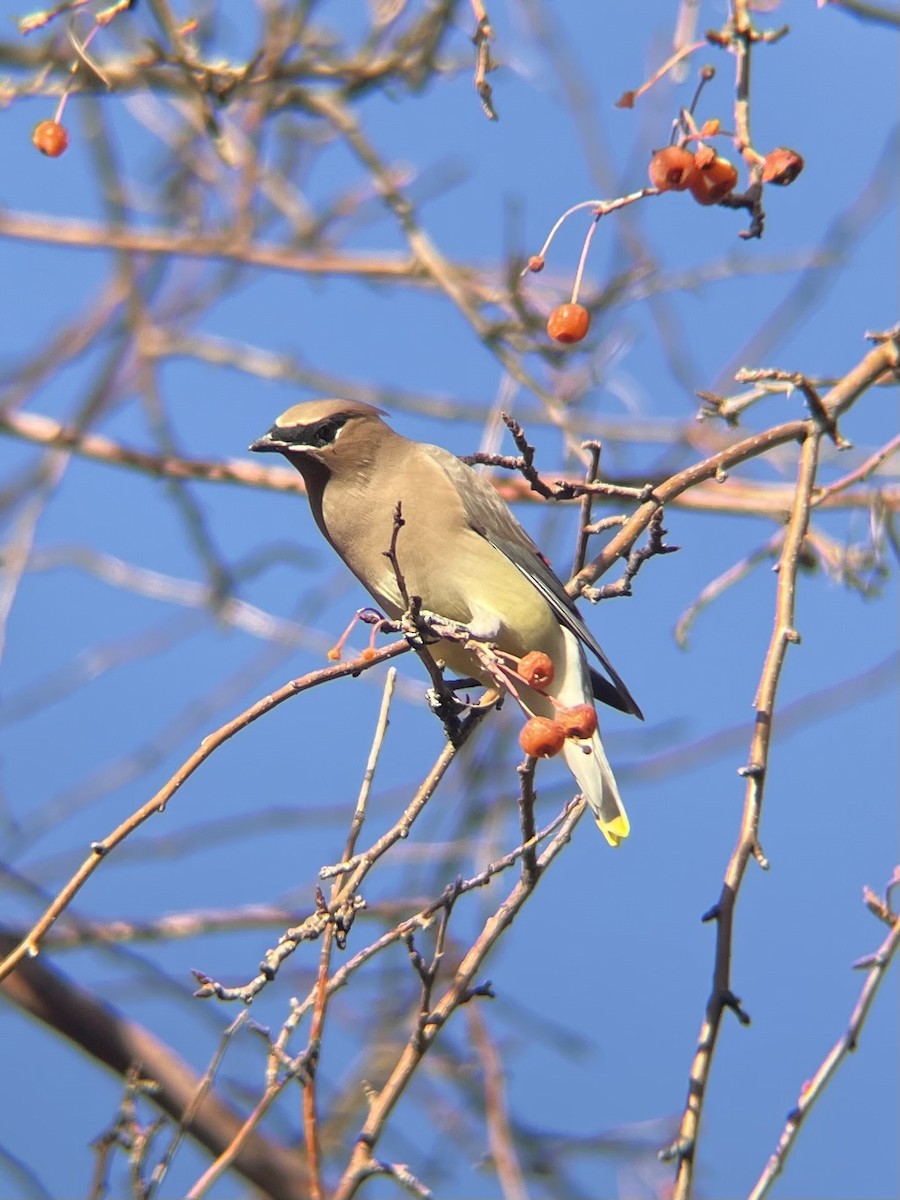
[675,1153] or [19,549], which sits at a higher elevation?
[19,549]

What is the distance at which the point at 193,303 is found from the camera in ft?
16.8

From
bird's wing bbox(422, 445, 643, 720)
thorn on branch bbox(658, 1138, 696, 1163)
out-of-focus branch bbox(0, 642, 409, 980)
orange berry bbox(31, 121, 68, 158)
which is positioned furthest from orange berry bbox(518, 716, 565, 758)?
orange berry bbox(31, 121, 68, 158)

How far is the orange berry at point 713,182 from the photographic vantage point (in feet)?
8.20

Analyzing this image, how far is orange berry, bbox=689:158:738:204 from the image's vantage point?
8.20 feet

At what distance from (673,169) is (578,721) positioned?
2.95 feet

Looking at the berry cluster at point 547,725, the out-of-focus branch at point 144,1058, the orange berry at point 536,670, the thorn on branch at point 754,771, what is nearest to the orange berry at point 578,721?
the berry cluster at point 547,725

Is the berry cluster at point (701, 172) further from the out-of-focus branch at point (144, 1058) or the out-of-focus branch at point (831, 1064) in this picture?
the out-of-focus branch at point (144, 1058)

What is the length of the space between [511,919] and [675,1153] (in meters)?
0.34

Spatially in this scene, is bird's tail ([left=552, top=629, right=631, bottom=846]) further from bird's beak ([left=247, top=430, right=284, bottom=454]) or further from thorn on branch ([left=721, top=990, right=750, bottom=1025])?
thorn on branch ([left=721, top=990, right=750, bottom=1025])

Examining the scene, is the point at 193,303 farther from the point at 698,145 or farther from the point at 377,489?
the point at 698,145

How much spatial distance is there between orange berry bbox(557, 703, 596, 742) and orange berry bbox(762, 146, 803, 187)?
86 centimetres

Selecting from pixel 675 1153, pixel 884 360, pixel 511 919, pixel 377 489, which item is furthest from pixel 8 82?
pixel 675 1153

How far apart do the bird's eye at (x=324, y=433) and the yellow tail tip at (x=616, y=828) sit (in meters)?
1.06

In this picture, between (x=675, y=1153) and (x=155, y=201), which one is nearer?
(x=675, y=1153)
